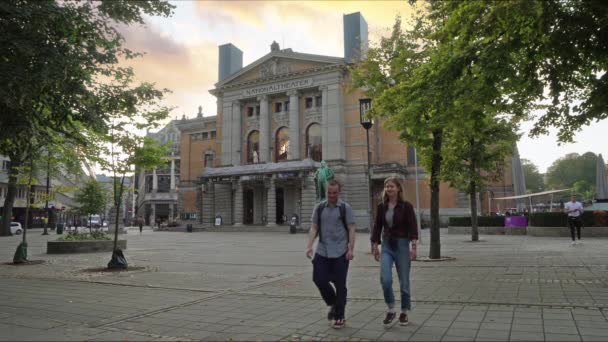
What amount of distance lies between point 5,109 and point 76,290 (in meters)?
3.81

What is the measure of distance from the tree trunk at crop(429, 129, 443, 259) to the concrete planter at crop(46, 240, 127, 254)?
14424 mm

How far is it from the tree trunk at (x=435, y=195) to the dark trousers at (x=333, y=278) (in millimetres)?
8965

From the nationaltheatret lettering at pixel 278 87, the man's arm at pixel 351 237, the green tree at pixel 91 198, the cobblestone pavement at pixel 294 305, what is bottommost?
the cobblestone pavement at pixel 294 305

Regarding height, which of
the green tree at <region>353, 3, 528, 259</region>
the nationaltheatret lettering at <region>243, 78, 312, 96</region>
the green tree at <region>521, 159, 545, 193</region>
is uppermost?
the nationaltheatret lettering at <region>243, 78, 312, 96</region>

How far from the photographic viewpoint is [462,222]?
30859mm

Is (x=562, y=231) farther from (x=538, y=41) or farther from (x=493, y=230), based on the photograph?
(x=538, y=41)

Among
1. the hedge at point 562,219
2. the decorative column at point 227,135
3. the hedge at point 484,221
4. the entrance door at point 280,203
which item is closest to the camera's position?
the hedge at point 562,219

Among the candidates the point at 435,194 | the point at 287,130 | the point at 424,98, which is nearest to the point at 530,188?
the point at 287,130

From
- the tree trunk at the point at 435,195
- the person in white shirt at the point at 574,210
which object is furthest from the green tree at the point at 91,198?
the person in white shirt at the point at 574,210

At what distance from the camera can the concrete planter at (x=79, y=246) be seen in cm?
1959

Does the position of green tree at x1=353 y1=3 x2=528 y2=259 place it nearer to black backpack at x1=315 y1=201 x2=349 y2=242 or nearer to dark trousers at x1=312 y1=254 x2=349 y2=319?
black backpack at x1=315 y1=201 x2=349 y2=242

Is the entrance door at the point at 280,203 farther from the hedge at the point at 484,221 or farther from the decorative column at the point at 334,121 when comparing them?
the hedge at the point at 484,221

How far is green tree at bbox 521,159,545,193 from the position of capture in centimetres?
10219

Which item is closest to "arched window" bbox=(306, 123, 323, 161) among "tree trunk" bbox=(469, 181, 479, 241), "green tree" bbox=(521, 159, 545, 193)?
"tree trunk" bbox=(469, 181, 479, 241)
